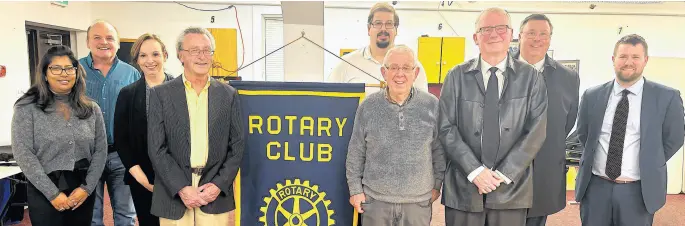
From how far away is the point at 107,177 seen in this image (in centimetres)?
244

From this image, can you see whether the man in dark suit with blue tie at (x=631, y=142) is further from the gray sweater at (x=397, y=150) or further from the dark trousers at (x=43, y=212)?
the dark trousers at (x=43, y=212)

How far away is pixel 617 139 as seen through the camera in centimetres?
225

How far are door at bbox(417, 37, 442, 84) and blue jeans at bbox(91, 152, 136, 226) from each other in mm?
3991

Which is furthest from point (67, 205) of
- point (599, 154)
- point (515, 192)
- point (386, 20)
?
point (599, 154)

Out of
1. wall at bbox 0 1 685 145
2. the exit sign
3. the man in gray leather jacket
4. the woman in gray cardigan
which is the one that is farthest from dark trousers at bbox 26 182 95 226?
wall at bbox 0 1 685 145

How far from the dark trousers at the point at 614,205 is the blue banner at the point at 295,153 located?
4.51 ft

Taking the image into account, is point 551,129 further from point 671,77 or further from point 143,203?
point 671,77

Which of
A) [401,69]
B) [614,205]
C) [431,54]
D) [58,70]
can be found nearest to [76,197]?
[58,70]

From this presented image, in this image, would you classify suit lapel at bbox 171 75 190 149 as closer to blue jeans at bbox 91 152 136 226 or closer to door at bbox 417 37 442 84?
blue jeans at bbox 91 152 136 226

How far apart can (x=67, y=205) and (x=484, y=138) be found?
82.6 inches

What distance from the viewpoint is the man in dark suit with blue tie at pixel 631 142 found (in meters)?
2.20

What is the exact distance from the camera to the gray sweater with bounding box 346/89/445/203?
5.95 feet


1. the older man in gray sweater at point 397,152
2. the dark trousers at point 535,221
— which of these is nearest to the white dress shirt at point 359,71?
the older man in gray sweater at point 397,152

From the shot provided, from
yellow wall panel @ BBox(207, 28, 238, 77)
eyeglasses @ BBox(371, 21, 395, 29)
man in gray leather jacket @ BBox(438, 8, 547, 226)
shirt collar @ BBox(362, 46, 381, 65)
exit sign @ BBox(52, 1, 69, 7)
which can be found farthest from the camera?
yellow wall panel @ BBox(207, 28, 238, 77)
